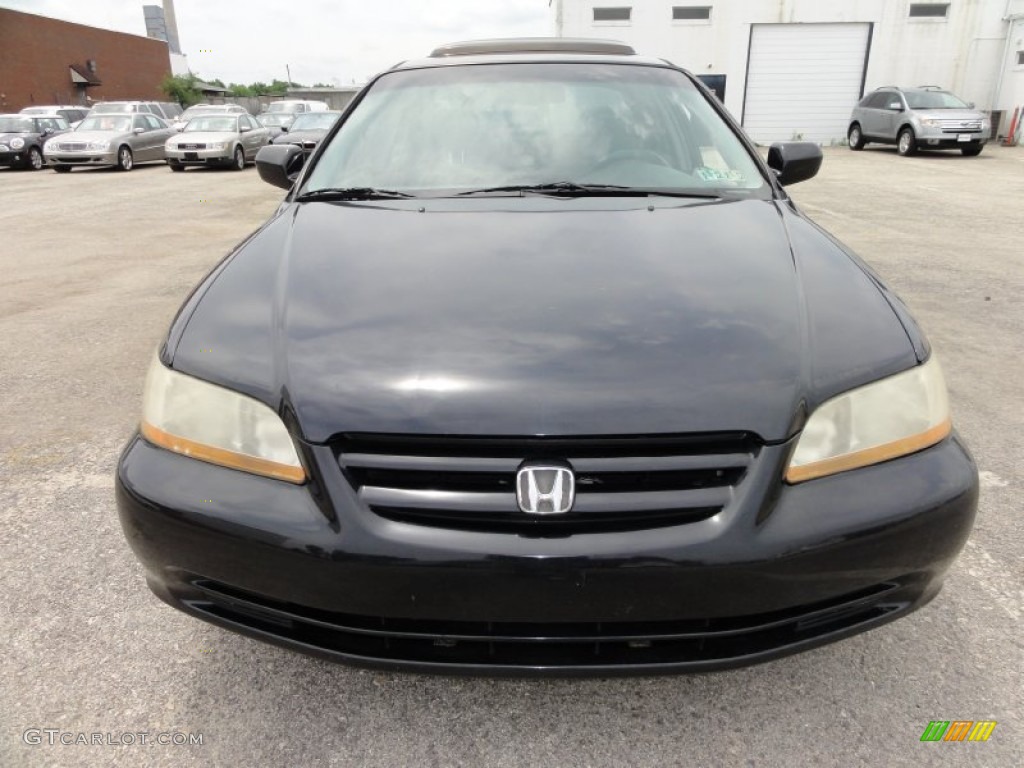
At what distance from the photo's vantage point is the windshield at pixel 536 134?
2.52 meters

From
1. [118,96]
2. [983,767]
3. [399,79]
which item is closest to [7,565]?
[399,79]

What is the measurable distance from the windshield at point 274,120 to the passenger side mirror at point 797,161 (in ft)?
66.3

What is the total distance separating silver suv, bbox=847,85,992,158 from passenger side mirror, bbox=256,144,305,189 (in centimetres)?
1755

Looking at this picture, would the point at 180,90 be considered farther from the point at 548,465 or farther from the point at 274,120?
the point at 548,465

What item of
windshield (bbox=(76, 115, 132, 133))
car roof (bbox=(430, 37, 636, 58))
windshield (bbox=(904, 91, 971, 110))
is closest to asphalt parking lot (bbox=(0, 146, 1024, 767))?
car roof (bbox=(430, 37, 636, 58))

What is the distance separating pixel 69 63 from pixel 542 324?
158 feet

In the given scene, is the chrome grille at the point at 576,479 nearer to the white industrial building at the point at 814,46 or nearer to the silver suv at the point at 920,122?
the silver suv at the point at 920,122

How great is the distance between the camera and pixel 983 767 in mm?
1588

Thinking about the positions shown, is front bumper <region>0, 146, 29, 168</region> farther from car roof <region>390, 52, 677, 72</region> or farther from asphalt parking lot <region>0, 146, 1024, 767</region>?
car roof <region>390, 52, 677, 72</region>

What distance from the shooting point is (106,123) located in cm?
1752

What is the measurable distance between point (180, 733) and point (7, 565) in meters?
1.06

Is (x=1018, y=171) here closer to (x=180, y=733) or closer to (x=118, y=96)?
(x=180, y=733)

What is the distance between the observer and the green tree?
49938 millimetres

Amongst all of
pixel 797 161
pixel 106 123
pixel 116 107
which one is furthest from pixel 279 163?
pixel 116 107
